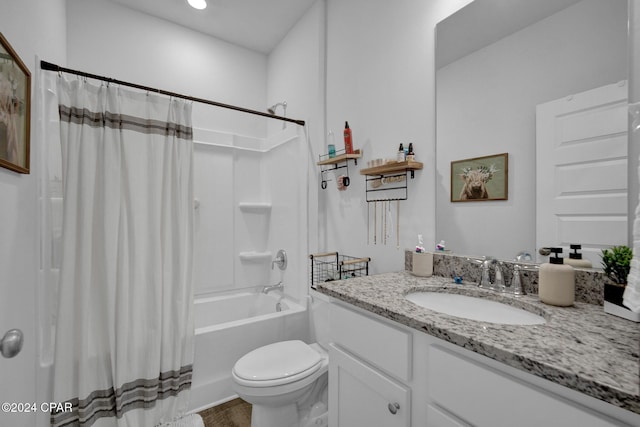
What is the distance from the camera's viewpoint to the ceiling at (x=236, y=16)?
219 centimetres

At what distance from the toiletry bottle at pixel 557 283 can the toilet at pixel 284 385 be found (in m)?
1.10

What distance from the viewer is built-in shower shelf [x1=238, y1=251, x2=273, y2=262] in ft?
8.71

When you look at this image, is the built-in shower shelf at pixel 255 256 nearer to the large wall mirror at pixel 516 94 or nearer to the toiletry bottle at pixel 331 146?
the toiletry bottle at pixel 331 146

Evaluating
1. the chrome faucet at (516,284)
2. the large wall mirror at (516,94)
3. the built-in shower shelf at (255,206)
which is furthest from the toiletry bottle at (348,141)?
A: the built-in shower shelf at (255,206)

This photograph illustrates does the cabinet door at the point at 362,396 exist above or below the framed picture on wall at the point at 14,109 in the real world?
below

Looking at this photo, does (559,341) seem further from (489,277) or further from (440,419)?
(489,277)

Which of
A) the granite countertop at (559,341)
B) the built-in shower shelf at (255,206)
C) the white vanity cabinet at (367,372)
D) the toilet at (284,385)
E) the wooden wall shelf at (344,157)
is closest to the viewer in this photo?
the granite countertop at (559,341)

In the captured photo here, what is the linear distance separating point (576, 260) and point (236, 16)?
283 cm

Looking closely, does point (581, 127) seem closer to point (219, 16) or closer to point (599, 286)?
point (599, 286)

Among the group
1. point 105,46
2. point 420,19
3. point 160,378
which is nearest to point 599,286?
point 420,19

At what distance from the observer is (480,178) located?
115 cm

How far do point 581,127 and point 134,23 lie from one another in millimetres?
3097

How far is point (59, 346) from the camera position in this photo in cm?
130

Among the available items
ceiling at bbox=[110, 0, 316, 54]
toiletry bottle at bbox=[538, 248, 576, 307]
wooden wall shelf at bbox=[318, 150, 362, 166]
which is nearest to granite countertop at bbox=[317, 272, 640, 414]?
toiletry bottle at bbox=[538, 248, 576, 307]
